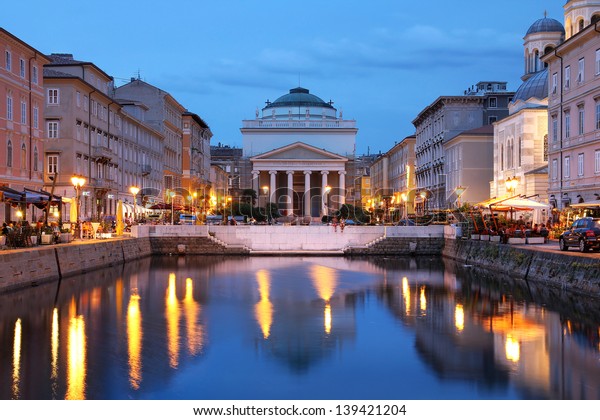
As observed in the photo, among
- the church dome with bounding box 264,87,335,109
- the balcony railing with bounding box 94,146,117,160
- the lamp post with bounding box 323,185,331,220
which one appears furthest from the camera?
the church dome with bounding box 264,87,335,109

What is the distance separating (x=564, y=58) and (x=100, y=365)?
4300 cm

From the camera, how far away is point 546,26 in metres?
77.2

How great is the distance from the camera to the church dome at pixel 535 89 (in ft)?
221

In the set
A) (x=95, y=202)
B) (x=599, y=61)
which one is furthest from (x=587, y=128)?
(x=95, y=202)

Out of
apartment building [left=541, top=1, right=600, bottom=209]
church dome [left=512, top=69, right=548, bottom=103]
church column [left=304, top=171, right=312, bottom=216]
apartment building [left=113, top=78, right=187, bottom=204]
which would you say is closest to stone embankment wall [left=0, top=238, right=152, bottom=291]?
apartment building [left=541, top=1, right=600, bottom=209]

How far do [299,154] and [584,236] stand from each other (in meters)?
88.4

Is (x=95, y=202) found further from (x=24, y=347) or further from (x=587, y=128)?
(x=24, y=347)

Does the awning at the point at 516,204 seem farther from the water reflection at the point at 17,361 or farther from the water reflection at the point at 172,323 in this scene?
the water reflection at the point at 17,361

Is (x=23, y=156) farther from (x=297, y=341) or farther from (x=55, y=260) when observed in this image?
(x=297, y=341)

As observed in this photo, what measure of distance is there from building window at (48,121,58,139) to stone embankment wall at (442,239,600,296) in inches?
1257

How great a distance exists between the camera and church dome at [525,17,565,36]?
3027 inches

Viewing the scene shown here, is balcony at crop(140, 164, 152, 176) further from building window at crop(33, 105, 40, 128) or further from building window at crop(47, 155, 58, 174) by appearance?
building window at crop(33, 105, 40, 128)

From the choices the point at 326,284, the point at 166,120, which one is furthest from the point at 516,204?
the point at 166,120

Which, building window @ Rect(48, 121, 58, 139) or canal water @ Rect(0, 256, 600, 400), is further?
building window @ Rect(48, 121, 58, 139)
